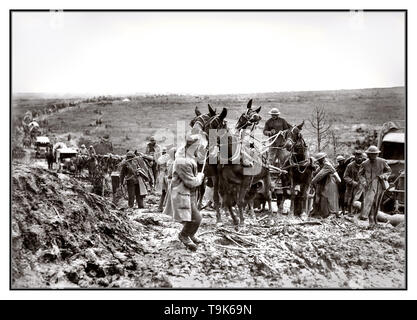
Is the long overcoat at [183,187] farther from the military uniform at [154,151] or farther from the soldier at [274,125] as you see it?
the soldier at [274,125]

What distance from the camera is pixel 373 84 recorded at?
7770mm

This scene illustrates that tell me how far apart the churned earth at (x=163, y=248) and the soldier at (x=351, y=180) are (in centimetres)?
28

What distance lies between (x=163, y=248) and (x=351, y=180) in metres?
2.90

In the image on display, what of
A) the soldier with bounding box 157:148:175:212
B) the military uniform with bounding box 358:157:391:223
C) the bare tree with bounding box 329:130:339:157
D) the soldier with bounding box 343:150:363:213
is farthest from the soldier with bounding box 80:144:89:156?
the military uniform with bounding box 358:157:391:223

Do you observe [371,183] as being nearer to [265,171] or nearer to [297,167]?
[297,167]

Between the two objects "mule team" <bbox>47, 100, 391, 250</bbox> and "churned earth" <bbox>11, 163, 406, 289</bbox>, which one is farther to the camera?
"mule team" <bbox>47, 100, 391, 250</bbox>

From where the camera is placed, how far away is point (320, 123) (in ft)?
25.7

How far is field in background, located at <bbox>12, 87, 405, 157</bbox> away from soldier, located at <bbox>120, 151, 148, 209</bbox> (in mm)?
183

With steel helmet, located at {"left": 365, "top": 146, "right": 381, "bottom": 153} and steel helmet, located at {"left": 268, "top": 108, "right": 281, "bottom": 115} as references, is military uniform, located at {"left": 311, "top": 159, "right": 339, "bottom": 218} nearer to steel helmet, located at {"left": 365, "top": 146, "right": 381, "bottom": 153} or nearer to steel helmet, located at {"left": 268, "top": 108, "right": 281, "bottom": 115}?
steel helmet, located at {"left": 365, "top": 146, "right": 381, "bottom": 153}

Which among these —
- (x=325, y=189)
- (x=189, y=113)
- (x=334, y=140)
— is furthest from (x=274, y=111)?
(x=325, y=189)

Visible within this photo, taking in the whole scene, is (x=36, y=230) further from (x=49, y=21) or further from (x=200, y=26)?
(x=200, y=26)

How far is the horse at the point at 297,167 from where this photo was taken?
26.0 feet

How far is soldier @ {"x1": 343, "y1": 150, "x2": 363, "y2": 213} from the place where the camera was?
26.1 ft

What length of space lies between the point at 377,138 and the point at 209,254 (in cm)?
291
